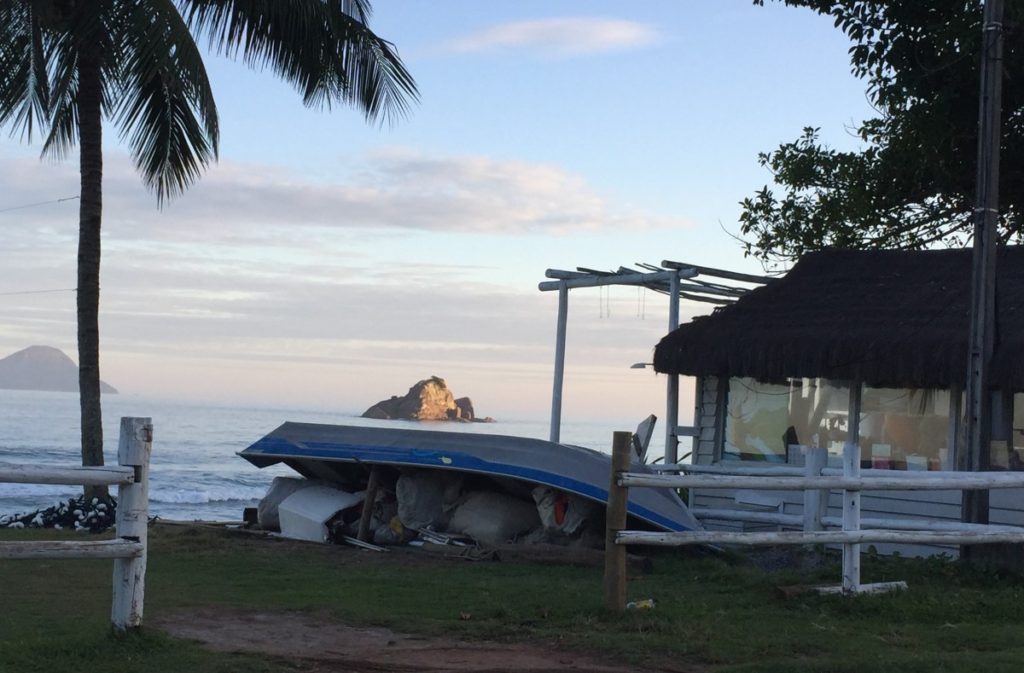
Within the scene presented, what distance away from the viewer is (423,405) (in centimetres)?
9788

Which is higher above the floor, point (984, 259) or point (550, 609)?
point (984, 259)

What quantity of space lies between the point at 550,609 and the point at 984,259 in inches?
187

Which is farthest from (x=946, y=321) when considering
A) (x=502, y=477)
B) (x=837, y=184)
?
(x=837, y=184)

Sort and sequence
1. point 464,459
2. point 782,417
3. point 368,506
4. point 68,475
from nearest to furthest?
point 68,475 < point 464,459 < point 368,506 < point 782,417

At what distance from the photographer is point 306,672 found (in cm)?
625

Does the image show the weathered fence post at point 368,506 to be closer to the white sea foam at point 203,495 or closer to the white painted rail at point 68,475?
the white painted rail at point 68,475

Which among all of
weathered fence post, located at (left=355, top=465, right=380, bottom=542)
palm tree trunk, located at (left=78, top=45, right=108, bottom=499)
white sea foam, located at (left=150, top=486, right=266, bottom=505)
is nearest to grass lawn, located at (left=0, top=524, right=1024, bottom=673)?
weathered fence post, located at (left=355, top=465, right=380, bottom=542)

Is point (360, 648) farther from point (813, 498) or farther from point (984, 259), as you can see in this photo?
point (984, 259)

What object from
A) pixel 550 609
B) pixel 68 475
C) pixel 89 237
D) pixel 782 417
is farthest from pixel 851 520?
pixel 89 237

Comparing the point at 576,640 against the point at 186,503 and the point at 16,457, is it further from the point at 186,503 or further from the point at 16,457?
the point at 16,457

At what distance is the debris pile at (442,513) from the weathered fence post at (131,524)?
5.93 metres

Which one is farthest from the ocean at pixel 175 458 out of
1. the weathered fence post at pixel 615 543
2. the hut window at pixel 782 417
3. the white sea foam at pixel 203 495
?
the hut window at pixel 782 417

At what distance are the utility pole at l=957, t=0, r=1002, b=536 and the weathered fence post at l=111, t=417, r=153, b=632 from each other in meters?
6.61

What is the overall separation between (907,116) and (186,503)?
65.2 ft
